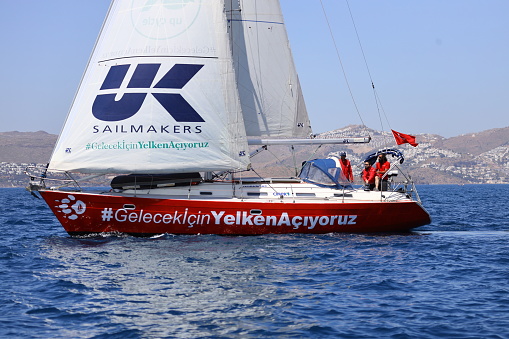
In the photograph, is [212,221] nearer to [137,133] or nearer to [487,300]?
[137,133]

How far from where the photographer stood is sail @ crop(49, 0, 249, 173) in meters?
18.0

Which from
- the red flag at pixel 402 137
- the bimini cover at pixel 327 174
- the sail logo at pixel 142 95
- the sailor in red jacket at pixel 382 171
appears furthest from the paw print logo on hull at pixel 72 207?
the red flag at pixel 402 137

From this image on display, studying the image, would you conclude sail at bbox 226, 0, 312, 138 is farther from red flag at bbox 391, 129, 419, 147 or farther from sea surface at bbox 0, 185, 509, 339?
sea surface at bbox 0, 185, 509, 339

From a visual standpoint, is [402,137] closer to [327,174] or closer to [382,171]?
[382,171]

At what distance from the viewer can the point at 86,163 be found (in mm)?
18000

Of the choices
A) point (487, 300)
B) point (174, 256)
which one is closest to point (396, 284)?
point (487, 300)

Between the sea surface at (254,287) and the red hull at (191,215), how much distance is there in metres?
0.45

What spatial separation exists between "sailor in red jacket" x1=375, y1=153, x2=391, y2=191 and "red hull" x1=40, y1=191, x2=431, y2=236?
1.40m

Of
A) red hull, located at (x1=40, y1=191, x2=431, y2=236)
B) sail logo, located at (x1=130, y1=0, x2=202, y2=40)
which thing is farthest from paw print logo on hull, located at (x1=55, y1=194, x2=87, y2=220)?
sail logo, located at (x1=130, y1=0, x2=202, y2=40)

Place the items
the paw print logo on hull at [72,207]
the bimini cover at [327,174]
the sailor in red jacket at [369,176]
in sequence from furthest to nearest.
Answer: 1. the sailor in red jacket at [369,176]
2. the bimini cover at [327,174]
3. the paw print logo on hull at [72,207]

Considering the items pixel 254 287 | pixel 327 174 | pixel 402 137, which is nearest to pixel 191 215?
pixel 327 174

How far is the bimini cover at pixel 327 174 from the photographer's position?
1958cm

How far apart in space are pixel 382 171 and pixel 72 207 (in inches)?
376

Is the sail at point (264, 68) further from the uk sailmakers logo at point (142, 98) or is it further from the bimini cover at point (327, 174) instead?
the uk sailmakers logo at point (142, 98)
